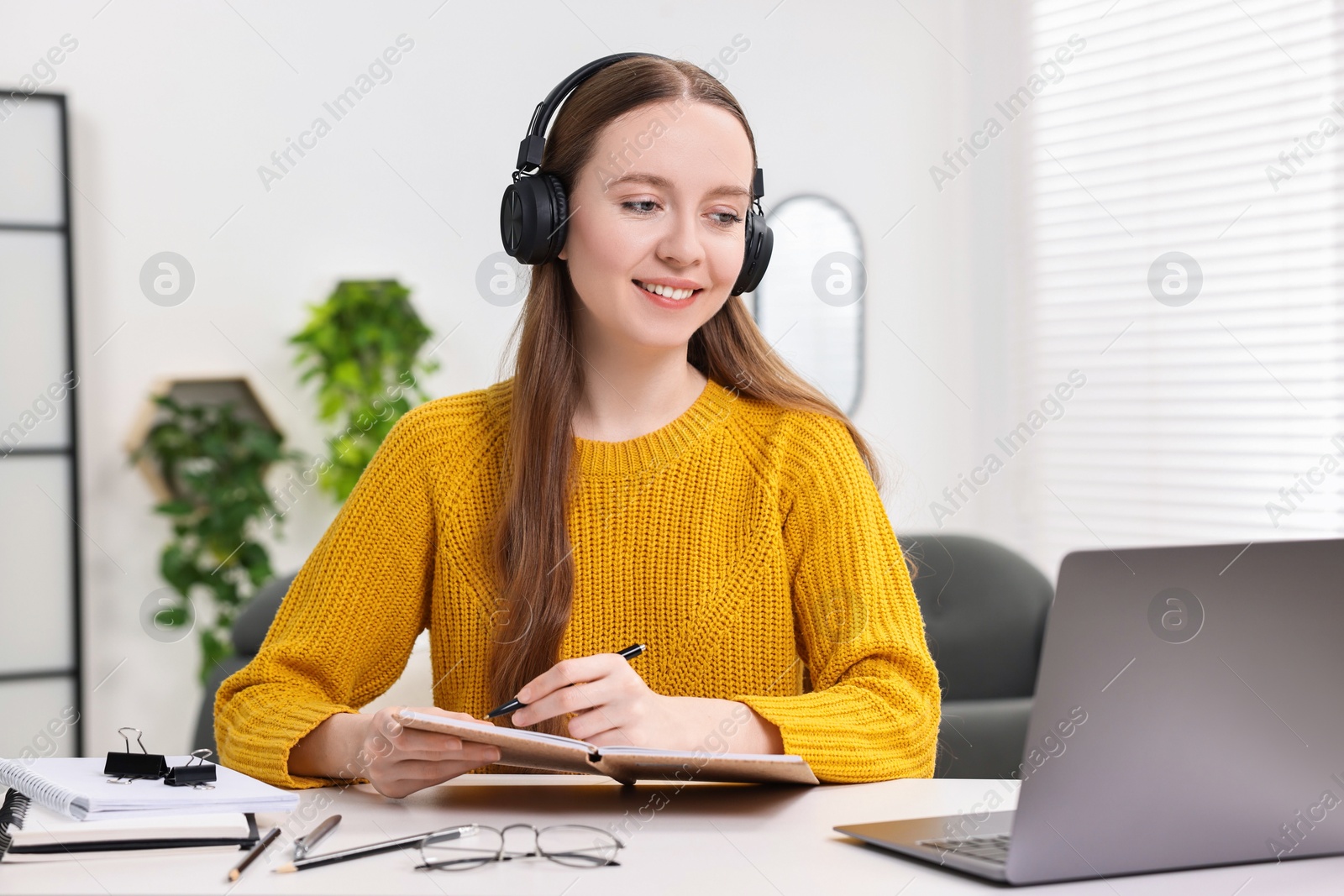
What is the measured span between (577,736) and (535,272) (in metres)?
0.66

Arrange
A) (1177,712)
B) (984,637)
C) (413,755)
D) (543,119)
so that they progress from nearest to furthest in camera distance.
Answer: (1177,712) < (413,755) < (543,119) < (984,637)

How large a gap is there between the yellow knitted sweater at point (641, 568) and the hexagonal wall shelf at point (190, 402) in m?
1.86

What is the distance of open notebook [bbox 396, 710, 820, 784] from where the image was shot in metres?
0.93

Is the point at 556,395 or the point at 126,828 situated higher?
the point at 556,395

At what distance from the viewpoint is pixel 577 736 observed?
1052 mm

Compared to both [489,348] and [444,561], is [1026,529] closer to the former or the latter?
[489,348]

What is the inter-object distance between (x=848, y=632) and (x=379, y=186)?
7.95 feet

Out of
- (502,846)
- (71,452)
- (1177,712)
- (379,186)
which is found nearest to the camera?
Answer: (1177,712)

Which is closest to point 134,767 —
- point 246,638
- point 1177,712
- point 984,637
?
point 1177,712

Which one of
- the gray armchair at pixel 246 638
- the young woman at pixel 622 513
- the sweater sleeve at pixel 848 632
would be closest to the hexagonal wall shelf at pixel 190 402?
the gray armchair at pixel 246 638

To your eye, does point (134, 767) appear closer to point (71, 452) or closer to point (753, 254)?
point (753, 254)

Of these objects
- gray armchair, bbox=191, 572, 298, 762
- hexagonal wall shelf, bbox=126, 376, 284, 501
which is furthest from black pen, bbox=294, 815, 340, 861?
hexagonal wall shelf, bbox=126, 376, 284, 501

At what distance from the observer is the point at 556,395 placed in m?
1.44

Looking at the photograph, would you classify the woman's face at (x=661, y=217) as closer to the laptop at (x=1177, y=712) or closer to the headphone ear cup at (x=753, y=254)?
the headphone ear cup at (x=753, y=254)
